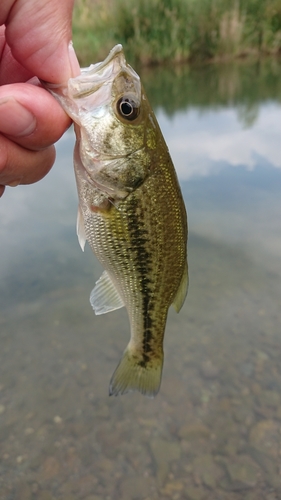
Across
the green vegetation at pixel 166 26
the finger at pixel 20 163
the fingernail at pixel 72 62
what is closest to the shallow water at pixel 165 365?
the finger at pixel 20 163

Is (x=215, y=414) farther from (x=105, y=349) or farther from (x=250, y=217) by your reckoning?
(x=250, y=217)

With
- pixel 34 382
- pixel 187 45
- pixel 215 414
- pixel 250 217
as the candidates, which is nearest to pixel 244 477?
pixel 215 414

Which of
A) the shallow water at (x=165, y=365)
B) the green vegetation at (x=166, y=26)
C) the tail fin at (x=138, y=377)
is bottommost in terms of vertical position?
the shallow water at (x=165, y=365)

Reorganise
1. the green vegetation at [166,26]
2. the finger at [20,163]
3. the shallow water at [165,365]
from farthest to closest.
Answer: the green vegetation at [166,26] < the shallow water at [165,365] < the finger at [20,163]

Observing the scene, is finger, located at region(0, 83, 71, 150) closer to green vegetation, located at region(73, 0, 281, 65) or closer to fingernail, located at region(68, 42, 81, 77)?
fingernail, located at region(68, 42, 81, 77)

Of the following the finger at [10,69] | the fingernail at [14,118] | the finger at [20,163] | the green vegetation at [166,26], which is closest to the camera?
the fingernail at [14,118]

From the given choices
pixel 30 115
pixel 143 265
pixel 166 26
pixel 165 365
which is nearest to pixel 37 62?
pixel 30 115

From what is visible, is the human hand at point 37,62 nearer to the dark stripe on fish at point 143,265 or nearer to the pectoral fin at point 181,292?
the dark stripe on fish at point 143,265

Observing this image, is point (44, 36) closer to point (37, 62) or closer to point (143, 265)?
point (37, 62)
